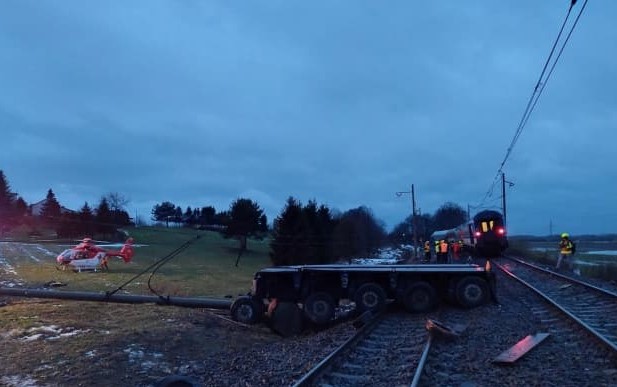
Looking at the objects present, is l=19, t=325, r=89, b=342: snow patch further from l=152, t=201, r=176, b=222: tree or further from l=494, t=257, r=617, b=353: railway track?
l=152, t=201, r=176, b=222: tree

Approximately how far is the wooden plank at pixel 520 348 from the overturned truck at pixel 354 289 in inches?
224

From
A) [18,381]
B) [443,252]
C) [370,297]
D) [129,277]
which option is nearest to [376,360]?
[18,381]

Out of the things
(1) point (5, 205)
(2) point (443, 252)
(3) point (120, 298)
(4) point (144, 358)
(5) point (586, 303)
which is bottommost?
(4) point (144, 358)

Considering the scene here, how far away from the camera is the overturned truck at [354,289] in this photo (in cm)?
1722

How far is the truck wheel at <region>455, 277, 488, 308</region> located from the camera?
1722cm

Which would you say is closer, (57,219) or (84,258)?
(84,258)

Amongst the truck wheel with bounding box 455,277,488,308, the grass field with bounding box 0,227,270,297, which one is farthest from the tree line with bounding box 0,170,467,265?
the truck wheel with bounding box 455,277,488,308

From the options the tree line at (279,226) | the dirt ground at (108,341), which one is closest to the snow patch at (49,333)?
the dirt ground at (108,341)

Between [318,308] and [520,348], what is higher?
[318,308]

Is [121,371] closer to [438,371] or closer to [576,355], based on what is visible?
→ [438,371]

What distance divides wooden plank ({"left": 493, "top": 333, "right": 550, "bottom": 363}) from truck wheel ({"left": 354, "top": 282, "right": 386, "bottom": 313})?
19.8 feet

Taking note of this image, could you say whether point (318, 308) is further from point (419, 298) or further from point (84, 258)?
point (84, 258)

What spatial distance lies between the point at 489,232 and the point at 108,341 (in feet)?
130

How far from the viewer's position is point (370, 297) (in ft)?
57.0
